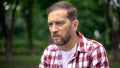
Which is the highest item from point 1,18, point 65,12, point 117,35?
point 65,12

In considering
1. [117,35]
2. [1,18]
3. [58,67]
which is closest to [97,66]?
[58,67]

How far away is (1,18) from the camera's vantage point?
21312mm

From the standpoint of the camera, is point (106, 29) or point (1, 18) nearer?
point (1, 18)

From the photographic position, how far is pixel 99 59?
→ 129 inches

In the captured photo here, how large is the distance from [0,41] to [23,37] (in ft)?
58.0

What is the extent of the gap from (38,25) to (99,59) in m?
46.1

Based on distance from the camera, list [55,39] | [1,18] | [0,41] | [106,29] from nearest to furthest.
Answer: [55,39], [1,18], [106,29], [0,41]

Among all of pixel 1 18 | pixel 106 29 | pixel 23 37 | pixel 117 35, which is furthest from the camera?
pixel 23 37

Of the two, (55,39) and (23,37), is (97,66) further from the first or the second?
(23,37)

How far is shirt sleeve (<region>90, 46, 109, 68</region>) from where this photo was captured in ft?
10.7

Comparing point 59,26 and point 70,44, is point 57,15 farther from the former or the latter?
point 70,44

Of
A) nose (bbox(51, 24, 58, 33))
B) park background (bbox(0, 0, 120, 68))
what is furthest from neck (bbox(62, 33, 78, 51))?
park background (bbox(0, 0, 120, 68))

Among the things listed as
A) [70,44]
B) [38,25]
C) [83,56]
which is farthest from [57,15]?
[38,25]

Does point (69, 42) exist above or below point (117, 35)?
above
